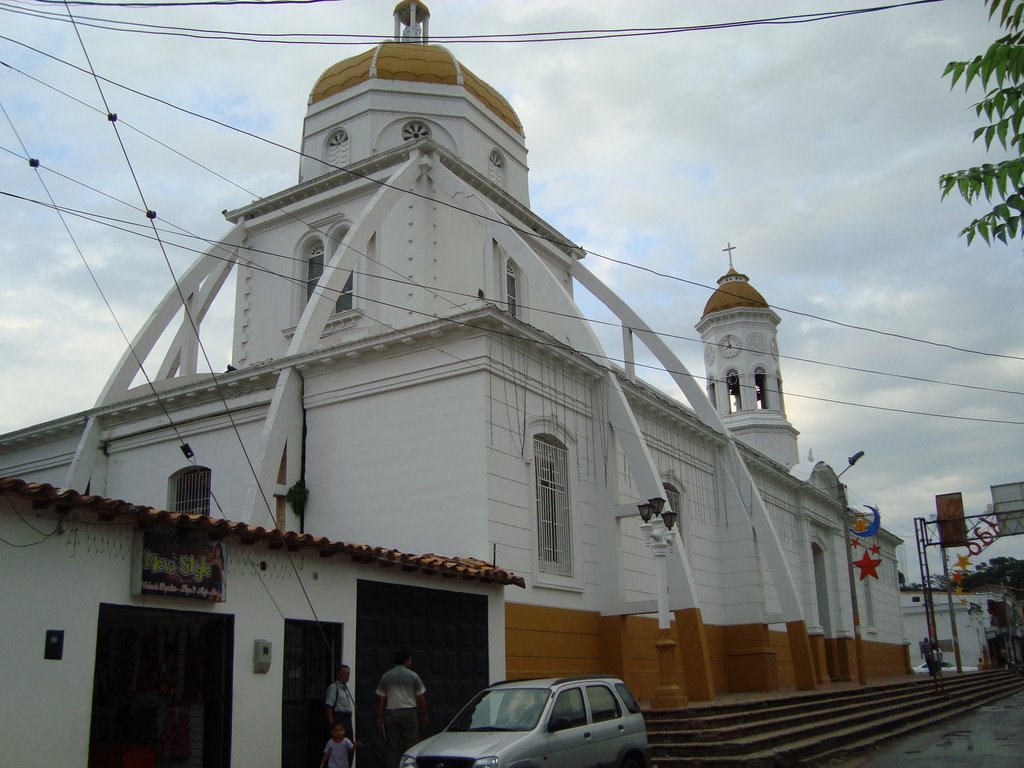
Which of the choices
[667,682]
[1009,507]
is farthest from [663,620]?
[1009,507]

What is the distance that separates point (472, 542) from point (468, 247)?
28.5 feet

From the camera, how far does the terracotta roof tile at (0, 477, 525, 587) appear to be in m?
8.78

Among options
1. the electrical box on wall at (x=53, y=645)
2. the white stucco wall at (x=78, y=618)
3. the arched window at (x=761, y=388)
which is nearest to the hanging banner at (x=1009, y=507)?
the arched window at (x=761, y=388)

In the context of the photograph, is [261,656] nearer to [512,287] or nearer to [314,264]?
[314,264]

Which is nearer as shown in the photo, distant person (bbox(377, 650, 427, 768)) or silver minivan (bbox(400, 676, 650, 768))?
silver minivan (bbox(400, 676, 650, 768))

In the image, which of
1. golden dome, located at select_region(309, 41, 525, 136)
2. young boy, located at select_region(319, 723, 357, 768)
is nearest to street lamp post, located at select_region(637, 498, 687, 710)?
young boy, located at select_region(319, 723, 357, 768)

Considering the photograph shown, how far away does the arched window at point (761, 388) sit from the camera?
1481 inches

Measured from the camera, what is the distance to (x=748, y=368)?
37438 mm

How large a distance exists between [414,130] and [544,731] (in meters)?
17.5

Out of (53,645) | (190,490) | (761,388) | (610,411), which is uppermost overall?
(761,388)

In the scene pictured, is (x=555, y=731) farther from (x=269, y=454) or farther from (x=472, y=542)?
(x=269, y=454)

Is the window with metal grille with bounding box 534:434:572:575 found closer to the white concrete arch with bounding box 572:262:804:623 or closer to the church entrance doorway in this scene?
the white concrete arch with bounding box 572:262:804:623

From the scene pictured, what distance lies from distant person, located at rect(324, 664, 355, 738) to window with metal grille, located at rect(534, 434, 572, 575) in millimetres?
6342

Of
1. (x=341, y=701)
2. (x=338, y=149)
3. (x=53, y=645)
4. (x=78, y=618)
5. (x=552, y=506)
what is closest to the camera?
(x=53, y=645)
